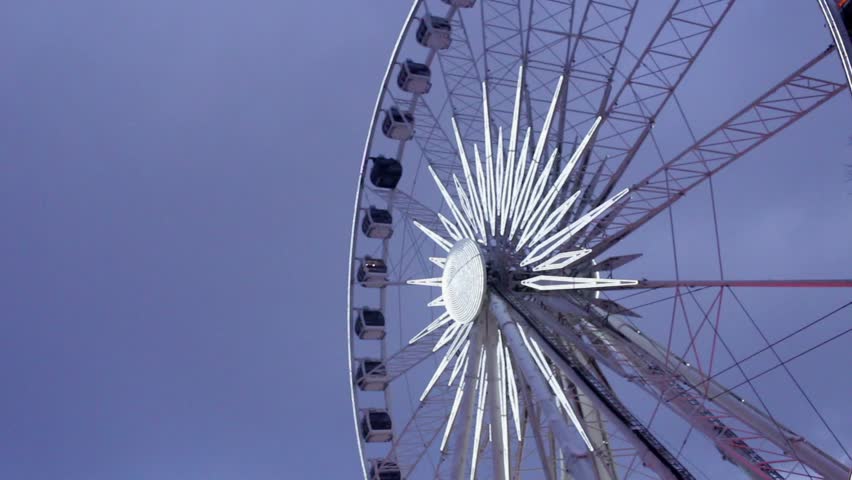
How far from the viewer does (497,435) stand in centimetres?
2086

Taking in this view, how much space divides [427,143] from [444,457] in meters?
9.00

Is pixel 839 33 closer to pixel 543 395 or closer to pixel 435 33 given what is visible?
pixel 543 395

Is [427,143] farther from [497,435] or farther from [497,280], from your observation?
[497,435]

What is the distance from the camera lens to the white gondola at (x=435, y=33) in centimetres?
2716

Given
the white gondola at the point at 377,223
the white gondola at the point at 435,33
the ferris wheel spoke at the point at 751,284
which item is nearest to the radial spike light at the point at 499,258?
the ferris wheel spoke at the point at 751,284

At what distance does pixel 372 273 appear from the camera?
29.3m

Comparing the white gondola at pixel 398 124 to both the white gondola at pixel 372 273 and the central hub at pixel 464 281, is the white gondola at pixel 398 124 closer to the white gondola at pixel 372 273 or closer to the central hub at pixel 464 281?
the white gondola at pixel 372 273

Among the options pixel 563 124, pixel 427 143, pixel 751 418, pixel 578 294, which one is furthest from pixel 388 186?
pixel 751 418

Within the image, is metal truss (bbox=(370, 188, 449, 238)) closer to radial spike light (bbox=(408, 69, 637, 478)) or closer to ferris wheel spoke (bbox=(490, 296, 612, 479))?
A: radial spike light (bbox=(408, 69, 637, 478))

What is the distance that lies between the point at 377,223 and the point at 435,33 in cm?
602

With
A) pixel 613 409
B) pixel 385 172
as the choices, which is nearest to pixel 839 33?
pixel 613 409

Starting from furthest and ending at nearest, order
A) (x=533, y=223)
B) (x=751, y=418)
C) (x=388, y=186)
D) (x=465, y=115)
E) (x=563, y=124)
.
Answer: (x=388, y=186)
(x=465, y=115)
(x=563, y=124)
(x=533, y=223)
(x=751, y=418)

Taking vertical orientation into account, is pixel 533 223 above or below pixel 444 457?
above

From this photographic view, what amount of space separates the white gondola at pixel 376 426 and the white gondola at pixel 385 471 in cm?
91
